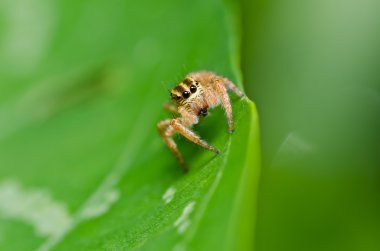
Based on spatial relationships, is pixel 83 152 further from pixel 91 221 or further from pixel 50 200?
pixel 91 221

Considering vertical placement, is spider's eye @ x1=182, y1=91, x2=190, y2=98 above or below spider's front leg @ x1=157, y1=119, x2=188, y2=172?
above

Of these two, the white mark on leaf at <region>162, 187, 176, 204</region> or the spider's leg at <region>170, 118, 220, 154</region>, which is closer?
the white mark on leaf at <region>162, 187, 176, 204</region>

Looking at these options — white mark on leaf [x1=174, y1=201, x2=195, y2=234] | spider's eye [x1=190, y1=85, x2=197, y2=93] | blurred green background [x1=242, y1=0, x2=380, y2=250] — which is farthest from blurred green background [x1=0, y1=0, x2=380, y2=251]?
white mark on leaf [x1=174, y1=201, x2=195, y2=234]

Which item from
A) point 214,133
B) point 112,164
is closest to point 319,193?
point 214,133

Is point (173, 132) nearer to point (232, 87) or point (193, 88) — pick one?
point (193, 88)

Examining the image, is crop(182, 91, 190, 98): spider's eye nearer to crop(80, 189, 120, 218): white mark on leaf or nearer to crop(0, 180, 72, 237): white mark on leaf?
crop(80, 189, 120, 218): white mark on leaf
